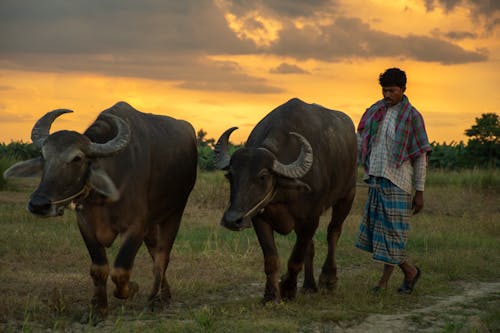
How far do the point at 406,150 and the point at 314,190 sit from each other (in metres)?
1.36

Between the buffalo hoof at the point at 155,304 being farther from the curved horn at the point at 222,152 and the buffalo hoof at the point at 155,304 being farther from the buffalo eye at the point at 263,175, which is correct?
the buffalo eye at the point at 263,175

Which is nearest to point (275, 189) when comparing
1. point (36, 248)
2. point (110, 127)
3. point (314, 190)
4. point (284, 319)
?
point (314, 190)

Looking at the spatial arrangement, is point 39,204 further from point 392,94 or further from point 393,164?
point 392,94

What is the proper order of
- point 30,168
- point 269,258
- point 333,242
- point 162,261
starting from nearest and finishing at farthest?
1. point 30,168
2. point 269,258
3. point 162,261
4. point 333,242

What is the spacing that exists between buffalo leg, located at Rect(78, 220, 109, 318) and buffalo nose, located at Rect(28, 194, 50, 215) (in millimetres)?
613

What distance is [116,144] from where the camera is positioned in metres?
5.79

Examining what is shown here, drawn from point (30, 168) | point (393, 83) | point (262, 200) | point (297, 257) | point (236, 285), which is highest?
point (393, 83)

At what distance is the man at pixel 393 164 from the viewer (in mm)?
7488

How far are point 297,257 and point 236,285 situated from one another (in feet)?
4.65

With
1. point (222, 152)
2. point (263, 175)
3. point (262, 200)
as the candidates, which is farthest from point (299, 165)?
point (222, 152)

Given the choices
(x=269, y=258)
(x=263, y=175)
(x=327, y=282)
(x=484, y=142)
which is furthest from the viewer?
(x=484, y=142)

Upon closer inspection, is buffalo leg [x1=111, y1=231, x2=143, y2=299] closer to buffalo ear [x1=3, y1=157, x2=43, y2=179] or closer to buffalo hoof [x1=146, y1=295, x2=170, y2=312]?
buffalo hoof [x1=146, y1=295, x2=170, y2=312]

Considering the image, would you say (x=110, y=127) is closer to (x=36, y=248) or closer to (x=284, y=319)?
(x=284, y=319)

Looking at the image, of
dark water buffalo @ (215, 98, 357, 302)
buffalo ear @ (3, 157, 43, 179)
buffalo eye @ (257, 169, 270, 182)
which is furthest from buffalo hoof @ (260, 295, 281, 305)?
buffalo ear @ (3, 157, 43, 179)
